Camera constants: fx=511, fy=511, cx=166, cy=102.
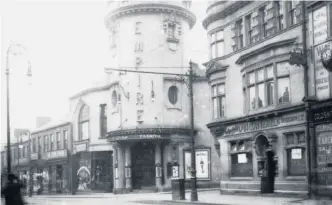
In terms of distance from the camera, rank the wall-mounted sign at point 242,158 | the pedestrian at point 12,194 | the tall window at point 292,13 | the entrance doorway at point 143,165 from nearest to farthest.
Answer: the pedestrian at point 12,194, the tall window at point 292,13, the wall-mounted sign at point 242,158, the entrance doorway at point 143,165

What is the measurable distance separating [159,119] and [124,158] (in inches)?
167

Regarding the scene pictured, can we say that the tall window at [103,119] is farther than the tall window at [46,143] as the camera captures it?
No

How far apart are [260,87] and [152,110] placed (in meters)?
14.1

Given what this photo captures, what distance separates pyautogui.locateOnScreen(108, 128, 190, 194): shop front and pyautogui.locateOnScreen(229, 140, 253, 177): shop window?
9.84m

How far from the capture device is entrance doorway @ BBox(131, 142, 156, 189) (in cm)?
4084

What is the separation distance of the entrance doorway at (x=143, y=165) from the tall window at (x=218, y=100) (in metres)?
9.41

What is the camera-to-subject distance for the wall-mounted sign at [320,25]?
2375cm

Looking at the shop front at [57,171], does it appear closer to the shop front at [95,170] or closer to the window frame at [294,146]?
the shop front at [95,170]

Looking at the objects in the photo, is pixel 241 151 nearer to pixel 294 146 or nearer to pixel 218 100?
pixel 218 100

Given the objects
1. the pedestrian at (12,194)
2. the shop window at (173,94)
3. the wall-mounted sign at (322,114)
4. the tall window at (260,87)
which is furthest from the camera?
the shop window at (173,94)

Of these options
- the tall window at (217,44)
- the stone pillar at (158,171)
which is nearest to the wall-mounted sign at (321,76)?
the tall window at (217,44)

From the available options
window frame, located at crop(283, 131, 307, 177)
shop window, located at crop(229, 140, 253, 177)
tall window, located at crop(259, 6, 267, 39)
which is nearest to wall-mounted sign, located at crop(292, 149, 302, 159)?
window frame, located at crop(283, 131, 307, 177)

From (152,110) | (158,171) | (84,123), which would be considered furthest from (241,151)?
(84,123)

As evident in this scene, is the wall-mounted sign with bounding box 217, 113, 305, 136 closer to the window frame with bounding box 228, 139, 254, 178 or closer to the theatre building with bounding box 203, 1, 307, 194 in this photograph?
the theatre building with bounding box 203, 1, 307, 194
